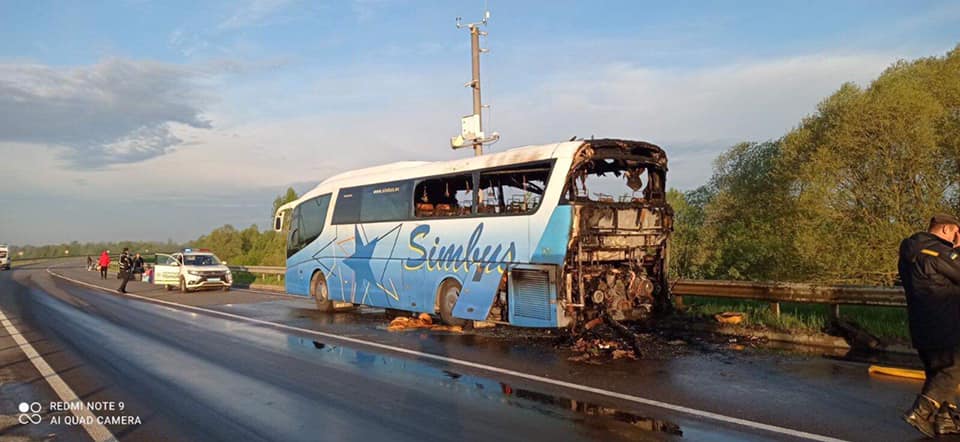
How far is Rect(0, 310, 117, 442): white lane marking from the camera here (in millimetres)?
6105

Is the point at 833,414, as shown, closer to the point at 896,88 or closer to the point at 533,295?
the point at 533,295

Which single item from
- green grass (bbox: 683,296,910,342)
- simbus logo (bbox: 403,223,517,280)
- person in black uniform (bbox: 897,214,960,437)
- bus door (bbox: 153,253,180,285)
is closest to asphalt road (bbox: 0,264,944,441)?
person in black uniform (bbox: 897,214,960,437)

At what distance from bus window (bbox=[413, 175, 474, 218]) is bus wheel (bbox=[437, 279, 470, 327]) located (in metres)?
1.45

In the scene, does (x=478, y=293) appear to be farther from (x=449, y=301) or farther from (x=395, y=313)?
(x=395, y=313)

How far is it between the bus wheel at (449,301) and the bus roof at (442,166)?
233cm

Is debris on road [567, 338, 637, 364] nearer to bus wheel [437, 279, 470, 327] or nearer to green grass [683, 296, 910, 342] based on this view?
green grass [683, 296, 910, 342]

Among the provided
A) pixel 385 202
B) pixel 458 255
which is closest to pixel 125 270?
pixel 385 202

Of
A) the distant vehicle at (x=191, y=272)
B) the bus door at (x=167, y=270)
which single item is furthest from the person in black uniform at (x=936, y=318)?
the bus door at (x=167, y=270)

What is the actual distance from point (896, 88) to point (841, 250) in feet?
17.1

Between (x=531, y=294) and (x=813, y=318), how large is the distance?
469cm

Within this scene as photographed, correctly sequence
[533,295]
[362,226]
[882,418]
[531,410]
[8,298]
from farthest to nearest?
[8,298] → [362,226] → [533,295] → [531,410] → [882,418]

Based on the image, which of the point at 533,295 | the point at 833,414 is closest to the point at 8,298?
the point at 533,295

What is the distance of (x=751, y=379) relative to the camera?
7.80 meters

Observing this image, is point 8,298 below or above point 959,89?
A: below
